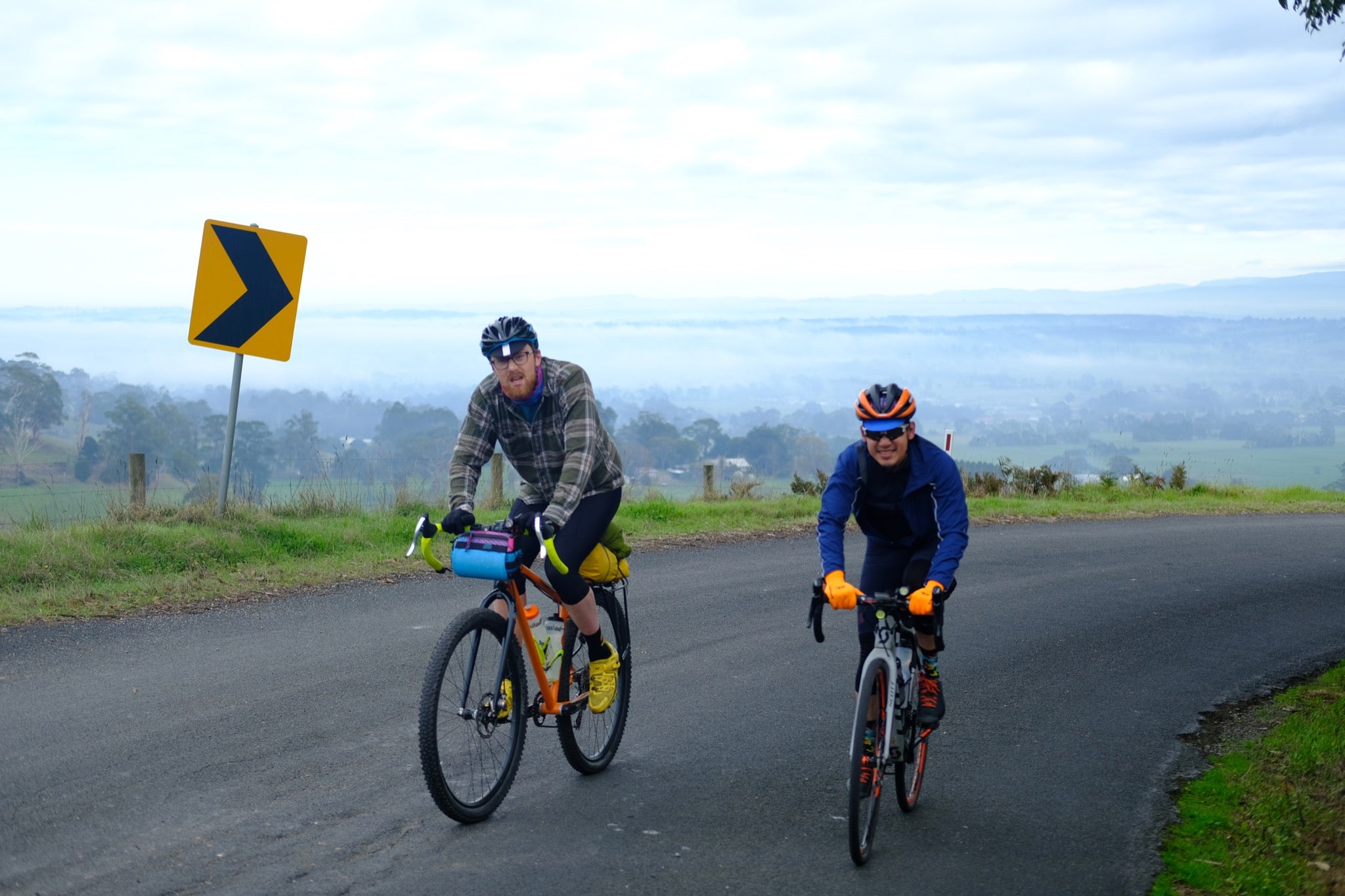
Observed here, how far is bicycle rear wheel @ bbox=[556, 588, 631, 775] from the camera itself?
18.2 ft

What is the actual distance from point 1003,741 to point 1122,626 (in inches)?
153

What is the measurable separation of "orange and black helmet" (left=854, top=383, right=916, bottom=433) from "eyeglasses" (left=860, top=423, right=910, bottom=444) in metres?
0.02

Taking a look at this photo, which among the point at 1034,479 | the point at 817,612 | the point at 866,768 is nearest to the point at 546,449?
the point at 817,612

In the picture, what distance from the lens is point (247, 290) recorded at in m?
11.4

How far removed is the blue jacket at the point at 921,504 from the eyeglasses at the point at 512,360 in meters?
1.47

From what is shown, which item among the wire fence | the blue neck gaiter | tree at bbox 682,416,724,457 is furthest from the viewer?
tree at bbox 682,416,724,457

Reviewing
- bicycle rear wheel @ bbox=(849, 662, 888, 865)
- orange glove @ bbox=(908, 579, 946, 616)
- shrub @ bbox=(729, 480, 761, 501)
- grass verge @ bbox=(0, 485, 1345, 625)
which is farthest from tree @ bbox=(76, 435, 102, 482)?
orange glove @ bbox=(908, 579, 946, 616)

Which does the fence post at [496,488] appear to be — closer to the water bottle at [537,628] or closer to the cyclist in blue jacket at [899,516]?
the water bottle at [537,628]

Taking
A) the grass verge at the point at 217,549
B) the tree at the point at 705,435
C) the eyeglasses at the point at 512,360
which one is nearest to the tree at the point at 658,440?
the tree at the point at 705,435

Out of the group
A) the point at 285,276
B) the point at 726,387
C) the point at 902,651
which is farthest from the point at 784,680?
the point at 726,387

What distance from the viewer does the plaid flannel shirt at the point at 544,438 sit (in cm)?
529

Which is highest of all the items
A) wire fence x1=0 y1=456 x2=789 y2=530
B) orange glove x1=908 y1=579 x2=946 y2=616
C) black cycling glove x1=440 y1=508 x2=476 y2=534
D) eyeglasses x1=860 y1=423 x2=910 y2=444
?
eyeglasses x1=860 y1=423 x2=910 y2=444

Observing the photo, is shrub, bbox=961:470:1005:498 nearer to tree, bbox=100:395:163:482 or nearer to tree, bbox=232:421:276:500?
tree, bbox=232:421:276:500

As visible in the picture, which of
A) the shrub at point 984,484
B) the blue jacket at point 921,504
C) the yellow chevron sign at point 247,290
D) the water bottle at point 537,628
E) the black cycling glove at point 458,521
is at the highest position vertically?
the yellow chevron sign at point 247,290
